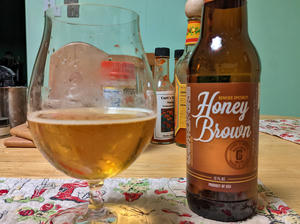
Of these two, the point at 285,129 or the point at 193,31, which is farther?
the point at 285,129

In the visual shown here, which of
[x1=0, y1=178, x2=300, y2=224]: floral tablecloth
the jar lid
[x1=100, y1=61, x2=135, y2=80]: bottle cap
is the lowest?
[x1=0, y1=178, x2=300, y2=224]: floral tablecloth

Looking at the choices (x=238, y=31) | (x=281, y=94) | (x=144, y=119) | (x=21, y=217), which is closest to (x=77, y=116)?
(x=144, y=119)

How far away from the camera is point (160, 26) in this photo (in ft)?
7.37

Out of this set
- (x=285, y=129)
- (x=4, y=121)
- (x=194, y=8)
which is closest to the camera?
(x=194, y=8)

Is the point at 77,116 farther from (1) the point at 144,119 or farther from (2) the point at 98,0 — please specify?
(2) the point at 98,0

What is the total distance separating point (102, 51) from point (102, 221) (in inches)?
9.8

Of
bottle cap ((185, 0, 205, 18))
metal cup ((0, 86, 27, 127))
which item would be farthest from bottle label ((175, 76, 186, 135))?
metal cup ((0, 86, 27, 127))

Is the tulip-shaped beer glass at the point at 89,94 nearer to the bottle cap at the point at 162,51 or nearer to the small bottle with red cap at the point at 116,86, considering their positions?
the small bottle with red cap at the point at 116,86

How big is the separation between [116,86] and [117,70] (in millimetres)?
28

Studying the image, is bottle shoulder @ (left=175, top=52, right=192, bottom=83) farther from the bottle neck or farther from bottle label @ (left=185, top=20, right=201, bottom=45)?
the bottle neck

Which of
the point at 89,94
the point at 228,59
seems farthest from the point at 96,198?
the point at 228,59

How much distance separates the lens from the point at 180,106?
0.90m

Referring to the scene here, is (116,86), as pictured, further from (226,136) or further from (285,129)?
(285,129)

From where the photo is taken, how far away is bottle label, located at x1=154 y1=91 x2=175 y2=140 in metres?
0.93
